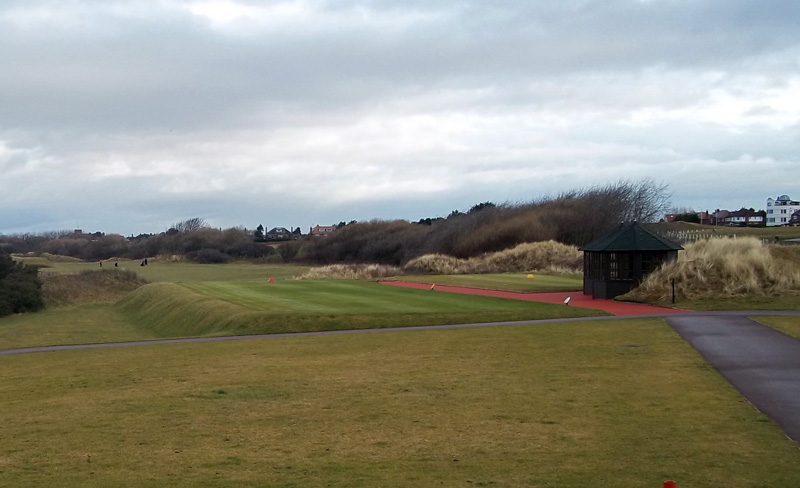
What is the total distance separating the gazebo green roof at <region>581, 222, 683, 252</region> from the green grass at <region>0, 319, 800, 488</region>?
44.7 ft

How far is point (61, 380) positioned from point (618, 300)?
22.3m

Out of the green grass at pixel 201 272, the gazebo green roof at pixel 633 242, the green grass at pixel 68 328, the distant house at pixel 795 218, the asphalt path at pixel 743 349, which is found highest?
the distant house at pixel 795 218

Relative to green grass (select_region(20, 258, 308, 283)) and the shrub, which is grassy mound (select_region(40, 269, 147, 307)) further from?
green grass (select_region(20, 258, 308, 283))

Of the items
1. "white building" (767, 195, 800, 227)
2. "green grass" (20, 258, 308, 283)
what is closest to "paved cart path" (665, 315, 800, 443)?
"green grass" (20, 258, 308, 283)

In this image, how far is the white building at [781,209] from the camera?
14575 centimetres

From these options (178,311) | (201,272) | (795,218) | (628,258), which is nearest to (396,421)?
(628,258)

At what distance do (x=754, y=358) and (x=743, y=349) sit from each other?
1.48m

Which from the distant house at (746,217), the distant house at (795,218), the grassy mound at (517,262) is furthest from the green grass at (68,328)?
the distant house at (746,217)

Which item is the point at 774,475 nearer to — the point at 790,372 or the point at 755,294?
the point at 790,372

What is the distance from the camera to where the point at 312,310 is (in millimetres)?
29125

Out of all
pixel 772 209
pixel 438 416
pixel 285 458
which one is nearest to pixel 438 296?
pixel 438 416

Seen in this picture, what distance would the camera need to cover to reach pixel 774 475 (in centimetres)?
806

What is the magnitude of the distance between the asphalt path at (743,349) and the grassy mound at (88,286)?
27513 mm

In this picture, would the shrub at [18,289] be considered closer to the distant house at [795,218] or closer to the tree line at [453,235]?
the tree line at [453,235]
